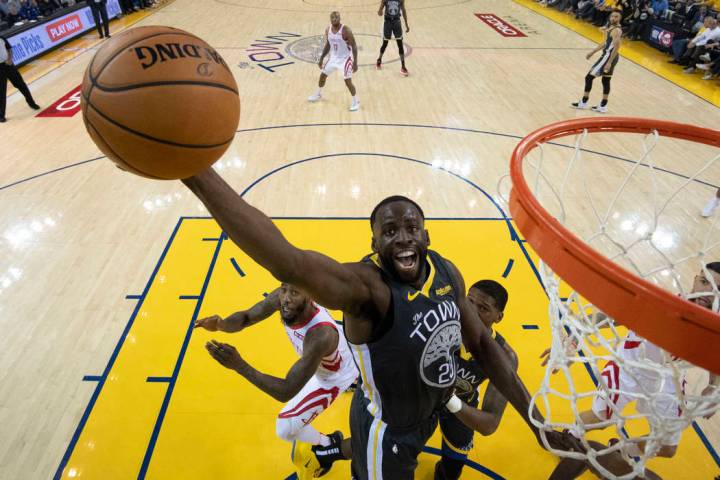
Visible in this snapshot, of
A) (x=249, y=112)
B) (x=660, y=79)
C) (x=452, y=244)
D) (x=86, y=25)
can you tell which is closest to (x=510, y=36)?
(x=660, y=79)

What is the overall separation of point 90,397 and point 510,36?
1364 centimetres

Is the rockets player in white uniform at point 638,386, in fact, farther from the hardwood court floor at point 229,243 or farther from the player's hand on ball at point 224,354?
the player's hand on ball at point 224,354

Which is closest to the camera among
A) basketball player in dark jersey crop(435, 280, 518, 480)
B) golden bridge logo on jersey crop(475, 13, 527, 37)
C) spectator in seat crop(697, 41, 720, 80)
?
basketball player in dark jersey crop(435, 280, 518, 480)

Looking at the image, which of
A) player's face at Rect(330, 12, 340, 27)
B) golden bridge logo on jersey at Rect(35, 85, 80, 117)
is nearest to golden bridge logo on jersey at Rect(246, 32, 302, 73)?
player's face at Rect(330, 12, 340, 27)

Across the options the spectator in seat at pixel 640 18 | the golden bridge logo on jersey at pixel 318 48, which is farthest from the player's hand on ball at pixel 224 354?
the spectator in seat at pixel 640 18

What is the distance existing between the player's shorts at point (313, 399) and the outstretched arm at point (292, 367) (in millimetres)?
338

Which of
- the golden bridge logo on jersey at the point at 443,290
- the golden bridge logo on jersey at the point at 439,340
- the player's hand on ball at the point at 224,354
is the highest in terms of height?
the golden bridge logo on jersey at the point at 443,290

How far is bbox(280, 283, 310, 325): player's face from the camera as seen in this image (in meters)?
2.55

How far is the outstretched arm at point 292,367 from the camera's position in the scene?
2.31 m

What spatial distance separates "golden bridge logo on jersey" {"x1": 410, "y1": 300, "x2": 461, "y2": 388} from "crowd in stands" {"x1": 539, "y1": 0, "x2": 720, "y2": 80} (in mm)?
12010

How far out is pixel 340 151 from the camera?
680 cm

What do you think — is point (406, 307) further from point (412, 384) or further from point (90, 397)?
point (90, 397)

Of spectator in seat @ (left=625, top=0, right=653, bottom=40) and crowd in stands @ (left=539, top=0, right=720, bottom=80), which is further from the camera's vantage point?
spectator in seat @ (left=625, top=0, right=653, bottom=40)

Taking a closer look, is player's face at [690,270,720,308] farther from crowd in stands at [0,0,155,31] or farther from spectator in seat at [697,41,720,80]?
crowd in stands at [0,0,155,31]
